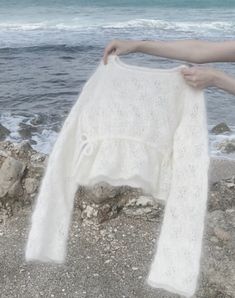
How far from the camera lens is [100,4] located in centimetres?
2727

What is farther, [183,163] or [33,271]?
[33,271]

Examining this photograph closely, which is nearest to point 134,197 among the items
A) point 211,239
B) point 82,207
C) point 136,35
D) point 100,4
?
point 82,207

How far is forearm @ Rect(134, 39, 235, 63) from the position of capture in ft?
8.11

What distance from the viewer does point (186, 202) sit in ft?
8.85

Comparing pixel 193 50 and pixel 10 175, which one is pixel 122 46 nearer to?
pixel 193 50

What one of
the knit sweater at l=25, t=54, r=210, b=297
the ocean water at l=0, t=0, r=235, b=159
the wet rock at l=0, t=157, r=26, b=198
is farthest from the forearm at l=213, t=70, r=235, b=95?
the ocean water at l=0, t=0, r=235, b=159

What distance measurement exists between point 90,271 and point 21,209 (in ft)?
3.40

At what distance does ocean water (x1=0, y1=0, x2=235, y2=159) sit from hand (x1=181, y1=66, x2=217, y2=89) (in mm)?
4975

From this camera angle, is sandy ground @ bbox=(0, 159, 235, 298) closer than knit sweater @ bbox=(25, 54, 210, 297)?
No

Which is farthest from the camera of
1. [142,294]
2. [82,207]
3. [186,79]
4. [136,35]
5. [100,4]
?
[100,4]

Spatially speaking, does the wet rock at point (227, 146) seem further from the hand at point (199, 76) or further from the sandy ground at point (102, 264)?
the hand at point (199, 76)

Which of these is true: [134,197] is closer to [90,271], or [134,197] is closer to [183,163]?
[90,271]

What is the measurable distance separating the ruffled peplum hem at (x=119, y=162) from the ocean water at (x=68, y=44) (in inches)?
190

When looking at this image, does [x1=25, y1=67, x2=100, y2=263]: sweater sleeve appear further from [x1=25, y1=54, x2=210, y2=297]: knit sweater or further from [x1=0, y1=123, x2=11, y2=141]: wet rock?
[x1=0, y1=123, x2=11, y2=141]: wet rock
